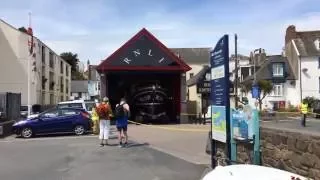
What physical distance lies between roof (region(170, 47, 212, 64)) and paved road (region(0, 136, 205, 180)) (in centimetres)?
10722

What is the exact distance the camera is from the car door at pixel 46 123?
3002cm

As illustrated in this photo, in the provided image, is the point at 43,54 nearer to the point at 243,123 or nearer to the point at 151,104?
the point at 151,104

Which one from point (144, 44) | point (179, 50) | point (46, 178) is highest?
point (179, 50)

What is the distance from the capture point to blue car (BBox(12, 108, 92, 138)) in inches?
1177

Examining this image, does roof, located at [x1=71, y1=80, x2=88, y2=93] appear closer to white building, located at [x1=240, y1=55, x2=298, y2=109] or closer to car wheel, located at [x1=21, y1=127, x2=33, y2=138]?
white building, located at [x1=240, y1=55, x2=298, y2=109]

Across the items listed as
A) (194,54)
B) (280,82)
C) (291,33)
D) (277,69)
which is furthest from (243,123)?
(194,54)

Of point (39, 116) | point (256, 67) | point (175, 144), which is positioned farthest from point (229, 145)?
point (256, 67)

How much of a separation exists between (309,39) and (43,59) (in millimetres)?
36427

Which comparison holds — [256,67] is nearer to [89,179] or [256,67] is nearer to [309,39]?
[309,39]

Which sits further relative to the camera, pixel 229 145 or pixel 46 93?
pixel 46 93

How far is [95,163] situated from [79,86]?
369 ft

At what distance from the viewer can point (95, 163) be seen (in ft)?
54.5

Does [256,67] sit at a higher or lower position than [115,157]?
higher

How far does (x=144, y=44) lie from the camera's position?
4094 cm
